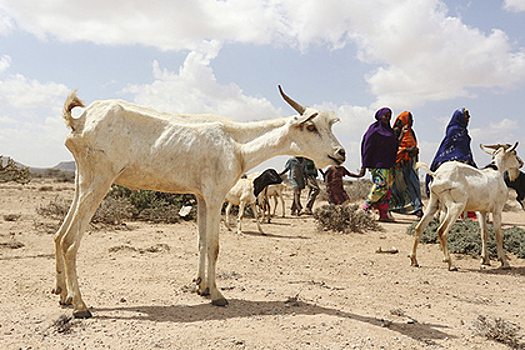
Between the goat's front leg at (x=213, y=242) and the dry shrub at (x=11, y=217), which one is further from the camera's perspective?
the dry shrub at (x=11, y=217)

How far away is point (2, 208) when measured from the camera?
12.6m

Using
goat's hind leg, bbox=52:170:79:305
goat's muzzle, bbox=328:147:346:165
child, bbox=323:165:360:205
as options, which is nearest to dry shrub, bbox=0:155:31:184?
goat's hind leg, bbox=52:170:79:305

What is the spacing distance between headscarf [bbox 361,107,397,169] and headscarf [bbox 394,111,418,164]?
1.32ft

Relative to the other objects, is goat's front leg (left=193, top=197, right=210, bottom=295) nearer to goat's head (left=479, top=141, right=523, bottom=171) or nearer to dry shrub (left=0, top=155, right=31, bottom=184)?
dry shrub (left=0, top=155, right=31, bottom=184)

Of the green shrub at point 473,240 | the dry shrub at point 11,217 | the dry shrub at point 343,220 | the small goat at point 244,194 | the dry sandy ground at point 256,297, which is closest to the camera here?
the dry sandy ground at point 256,297

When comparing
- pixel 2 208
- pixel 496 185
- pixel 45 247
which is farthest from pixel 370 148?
pixel 2 208

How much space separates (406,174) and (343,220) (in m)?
3.75

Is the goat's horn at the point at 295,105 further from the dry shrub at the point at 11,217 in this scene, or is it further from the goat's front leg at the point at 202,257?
the dry shrub at the point at 11,217

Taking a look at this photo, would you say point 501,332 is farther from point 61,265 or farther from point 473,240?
point 473,240

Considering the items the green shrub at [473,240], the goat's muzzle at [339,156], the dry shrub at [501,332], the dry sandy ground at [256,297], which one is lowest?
the dry shrub at [501,332]

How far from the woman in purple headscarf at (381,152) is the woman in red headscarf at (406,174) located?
39cm

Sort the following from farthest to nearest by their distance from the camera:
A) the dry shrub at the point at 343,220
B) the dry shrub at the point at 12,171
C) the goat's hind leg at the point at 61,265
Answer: the dry shrub at the point at 343,220
the dry shrub at the point at 12,171
the goat's hind leg at the point at 61,265

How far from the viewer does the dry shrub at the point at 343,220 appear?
34.3ft

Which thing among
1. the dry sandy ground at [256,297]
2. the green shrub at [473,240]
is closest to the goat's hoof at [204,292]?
the dry sandy ground at [256,297]
